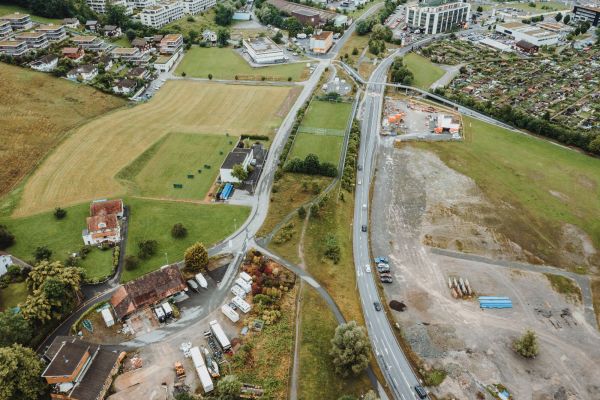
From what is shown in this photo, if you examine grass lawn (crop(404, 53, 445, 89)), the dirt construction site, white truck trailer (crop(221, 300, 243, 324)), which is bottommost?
the dirt construction site

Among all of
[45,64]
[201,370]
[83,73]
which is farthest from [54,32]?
[201,370]

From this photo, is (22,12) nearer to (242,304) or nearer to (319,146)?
(319,146)

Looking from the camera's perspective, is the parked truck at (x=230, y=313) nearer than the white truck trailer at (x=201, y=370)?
No

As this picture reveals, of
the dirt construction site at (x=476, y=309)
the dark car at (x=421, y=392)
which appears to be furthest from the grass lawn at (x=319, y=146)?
the dark car at (x=421, y=392)

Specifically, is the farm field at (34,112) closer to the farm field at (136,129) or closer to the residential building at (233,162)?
the farm field at (136,129)

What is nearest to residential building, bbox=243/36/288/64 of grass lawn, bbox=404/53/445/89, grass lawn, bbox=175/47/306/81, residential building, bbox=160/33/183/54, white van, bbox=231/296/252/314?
grass lawn, bbox=175/47/306/81

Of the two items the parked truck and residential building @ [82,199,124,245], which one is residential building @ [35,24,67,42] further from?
the parked truck

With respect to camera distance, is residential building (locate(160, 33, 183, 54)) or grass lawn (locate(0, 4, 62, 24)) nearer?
residential building (locate(160, 33, 183, 54))

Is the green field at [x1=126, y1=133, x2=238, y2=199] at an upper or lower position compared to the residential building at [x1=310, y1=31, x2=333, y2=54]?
lower
